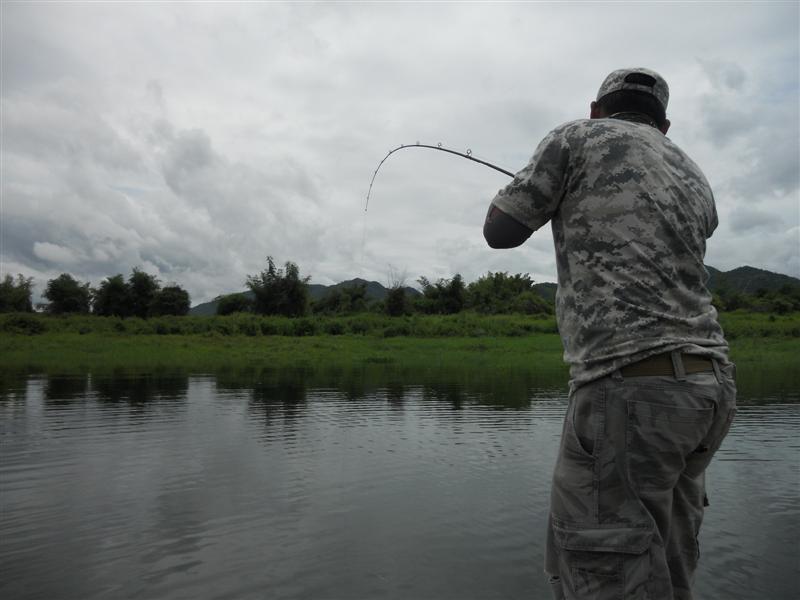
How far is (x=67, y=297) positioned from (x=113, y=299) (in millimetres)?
3628

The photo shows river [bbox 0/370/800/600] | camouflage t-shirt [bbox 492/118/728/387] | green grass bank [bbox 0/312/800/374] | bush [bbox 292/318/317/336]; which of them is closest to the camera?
camouflage t-shirt [bbox 492/118/728/387]

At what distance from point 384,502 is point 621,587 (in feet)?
14.8

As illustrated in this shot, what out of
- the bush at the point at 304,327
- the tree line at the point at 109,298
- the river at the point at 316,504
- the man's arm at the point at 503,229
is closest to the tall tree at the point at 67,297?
the tree line at the point at 109,298

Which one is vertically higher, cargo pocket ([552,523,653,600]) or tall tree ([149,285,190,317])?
tall tree ([149,285,190,317])

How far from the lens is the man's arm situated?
7.98 feet

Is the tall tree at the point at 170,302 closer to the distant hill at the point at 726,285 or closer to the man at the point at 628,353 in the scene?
the distant hill at the point at 726,285

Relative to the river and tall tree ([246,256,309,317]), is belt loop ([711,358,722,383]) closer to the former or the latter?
the river

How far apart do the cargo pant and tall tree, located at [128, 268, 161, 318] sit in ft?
188

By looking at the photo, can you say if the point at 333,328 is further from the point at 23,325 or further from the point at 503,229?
the point at 503,229

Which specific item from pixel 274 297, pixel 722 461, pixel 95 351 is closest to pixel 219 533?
pixel 722 461

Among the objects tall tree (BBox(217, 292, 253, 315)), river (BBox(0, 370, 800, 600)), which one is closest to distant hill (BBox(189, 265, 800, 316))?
tall tree (BBox(217, 292, 253, 315))

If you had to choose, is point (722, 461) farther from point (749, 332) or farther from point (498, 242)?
point (749, 332)

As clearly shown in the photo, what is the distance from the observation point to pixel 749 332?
1652 inches

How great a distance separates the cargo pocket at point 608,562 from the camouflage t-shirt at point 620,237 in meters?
0.49
